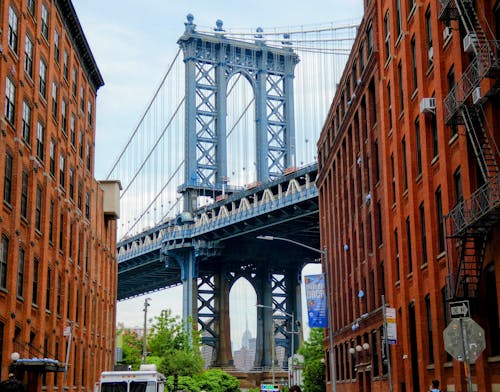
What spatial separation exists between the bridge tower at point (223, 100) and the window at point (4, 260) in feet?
261

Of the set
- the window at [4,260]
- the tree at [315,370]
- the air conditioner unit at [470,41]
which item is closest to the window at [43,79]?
the window at [4,260]

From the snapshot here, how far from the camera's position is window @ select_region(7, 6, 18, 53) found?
36500 mm

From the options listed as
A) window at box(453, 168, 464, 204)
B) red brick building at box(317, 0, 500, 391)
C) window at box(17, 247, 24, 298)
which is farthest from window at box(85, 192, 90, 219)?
window at box(453, 168, 464, 204)

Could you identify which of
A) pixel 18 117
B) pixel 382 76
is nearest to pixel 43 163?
pixel 18 117

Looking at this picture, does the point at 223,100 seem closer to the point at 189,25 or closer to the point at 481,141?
the point at 189,25

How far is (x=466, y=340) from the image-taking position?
15969 millimetres

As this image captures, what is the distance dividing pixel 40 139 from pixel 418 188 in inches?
728

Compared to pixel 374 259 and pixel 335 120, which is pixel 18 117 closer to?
pixel 374 259

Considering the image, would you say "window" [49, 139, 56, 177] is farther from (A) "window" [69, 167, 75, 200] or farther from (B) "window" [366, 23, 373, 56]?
(B) "window" [366, 23, 373, 56]

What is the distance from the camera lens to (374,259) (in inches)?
1874

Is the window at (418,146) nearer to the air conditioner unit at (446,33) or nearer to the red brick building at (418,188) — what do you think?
the red brick building at (418,188)

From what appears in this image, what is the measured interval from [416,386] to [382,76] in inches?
598

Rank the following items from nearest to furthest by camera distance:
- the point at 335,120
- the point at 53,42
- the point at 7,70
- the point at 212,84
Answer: the point at 7,70 → the point at 53,42 → the point at 335,120 → the point at 212,84

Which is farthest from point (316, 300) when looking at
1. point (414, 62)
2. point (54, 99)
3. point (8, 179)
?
point (8, 179)
